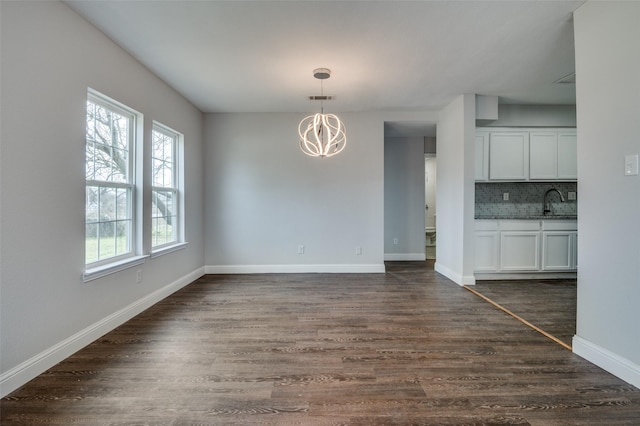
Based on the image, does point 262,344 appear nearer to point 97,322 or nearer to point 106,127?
point 97,322

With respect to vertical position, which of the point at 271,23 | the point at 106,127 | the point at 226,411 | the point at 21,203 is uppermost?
the point at 271,23

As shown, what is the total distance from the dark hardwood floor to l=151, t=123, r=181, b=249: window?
3.50 feet

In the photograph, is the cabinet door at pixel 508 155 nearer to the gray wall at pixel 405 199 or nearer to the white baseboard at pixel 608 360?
the gray wall at pixel 405 199

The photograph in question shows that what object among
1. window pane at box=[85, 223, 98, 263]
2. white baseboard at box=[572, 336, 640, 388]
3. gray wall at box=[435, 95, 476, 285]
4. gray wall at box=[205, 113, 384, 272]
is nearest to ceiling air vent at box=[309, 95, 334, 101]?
gray wall at box=[205, 113, 384, 272]

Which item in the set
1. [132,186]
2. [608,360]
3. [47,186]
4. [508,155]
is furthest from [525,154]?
[47,186]

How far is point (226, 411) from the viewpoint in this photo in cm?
161

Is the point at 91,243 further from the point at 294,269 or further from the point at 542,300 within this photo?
the point at 542,300

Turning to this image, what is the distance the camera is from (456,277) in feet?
14.1

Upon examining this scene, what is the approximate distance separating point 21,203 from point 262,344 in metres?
1.81

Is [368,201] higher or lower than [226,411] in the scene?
higher

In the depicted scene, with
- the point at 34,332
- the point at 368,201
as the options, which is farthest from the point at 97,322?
the point at 368,201

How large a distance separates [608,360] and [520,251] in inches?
103

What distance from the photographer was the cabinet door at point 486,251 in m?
4.35

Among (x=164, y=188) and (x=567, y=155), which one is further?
(x=567, y=155)
